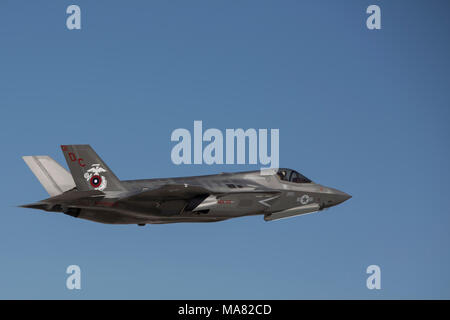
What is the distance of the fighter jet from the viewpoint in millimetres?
42438

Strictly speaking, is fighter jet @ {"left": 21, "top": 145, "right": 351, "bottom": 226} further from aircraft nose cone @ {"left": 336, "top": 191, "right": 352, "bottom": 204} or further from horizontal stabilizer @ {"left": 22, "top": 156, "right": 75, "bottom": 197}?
aircraft nose cone @ {"left": 336, "top": 191, "right": 352, "bottom": 204}

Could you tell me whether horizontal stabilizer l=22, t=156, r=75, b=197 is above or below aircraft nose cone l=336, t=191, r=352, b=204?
above

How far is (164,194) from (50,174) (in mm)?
7361

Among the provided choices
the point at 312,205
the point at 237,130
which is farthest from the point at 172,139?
the point at 312,205

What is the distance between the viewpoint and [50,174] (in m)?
46.4

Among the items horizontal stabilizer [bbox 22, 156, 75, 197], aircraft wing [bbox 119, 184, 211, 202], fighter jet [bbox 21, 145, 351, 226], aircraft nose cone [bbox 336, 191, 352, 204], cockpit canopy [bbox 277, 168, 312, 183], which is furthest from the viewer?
aircraft nose cone [bbox 336, 191, 352, 204]

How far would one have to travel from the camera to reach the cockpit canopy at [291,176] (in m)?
48.8

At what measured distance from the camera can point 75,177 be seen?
141 ft

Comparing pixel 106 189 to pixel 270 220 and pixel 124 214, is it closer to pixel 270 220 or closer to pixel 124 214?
pixel 124 214

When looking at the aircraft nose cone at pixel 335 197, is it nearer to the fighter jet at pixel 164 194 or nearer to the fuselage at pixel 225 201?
the fuselage at pixel 225 201

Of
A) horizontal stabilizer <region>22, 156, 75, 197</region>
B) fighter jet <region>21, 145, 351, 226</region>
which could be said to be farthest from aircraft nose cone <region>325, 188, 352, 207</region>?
horizontal stabilizer <region>22, 156, 75, 197</region>

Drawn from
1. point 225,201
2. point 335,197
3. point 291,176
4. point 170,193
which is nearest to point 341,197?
point 335,197

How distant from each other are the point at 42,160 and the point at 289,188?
1321cm
